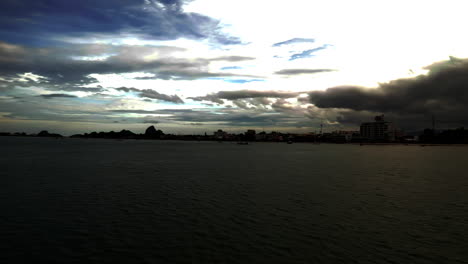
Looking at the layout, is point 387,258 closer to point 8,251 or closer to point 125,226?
point 125,226

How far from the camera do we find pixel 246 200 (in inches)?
1297

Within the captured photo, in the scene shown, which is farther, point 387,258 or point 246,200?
point 246,200

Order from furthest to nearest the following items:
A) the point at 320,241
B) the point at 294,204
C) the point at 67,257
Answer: the point at 294,204, the point at 320,241, the point at 67,257

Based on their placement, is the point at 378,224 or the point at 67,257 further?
the point at 378,224

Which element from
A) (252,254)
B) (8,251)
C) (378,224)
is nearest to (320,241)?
(252,254)

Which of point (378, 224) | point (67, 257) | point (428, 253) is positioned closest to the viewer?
point (67, 257)

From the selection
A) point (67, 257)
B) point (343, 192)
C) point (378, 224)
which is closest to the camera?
point (67, 257)

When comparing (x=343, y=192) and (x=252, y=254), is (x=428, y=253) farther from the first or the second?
(x=343, y=192)

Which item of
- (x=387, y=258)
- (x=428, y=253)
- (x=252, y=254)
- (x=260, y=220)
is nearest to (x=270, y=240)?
(x=252, y=254)

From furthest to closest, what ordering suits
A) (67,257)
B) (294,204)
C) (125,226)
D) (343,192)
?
(343,192)
(294,204)
(125,226)
(67,257)

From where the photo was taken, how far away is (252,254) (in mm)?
17656

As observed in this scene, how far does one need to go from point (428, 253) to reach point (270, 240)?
894 centimetres

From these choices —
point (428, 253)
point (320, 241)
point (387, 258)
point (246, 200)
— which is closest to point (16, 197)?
point (246, 200)

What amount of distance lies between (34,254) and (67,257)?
2.07 metres
